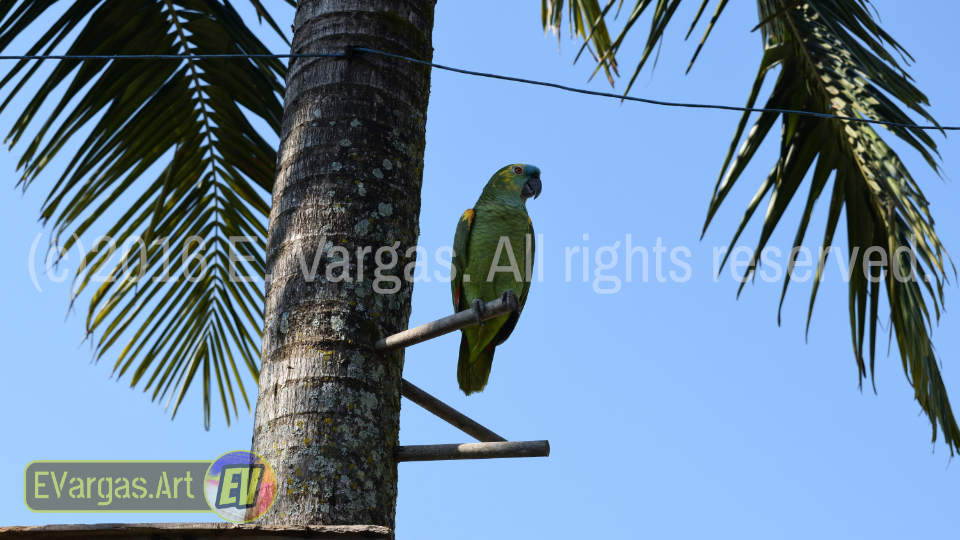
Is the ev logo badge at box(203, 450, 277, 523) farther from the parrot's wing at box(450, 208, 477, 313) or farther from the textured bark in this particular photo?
the parrot's wing at box(450, 208, 477, 313)

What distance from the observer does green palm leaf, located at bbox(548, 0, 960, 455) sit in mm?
3330

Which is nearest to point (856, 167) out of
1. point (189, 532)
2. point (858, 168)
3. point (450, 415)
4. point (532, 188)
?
point (858, 168)

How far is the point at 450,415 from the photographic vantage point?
103 inches

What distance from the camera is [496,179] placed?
4016 millimetres

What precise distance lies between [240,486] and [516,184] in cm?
229

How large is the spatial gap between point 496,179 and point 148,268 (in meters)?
2.02

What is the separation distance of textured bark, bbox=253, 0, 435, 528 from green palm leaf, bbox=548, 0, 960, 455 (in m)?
1.19

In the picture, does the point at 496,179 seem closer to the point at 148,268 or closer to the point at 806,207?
the point at 806,207

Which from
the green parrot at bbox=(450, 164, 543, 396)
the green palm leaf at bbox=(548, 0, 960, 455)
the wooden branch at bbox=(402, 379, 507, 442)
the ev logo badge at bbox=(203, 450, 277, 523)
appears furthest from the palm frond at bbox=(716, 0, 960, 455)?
the ev logo badge at bbox=(203, 450, 277, 523)

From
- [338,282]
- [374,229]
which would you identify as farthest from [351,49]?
[338,282]

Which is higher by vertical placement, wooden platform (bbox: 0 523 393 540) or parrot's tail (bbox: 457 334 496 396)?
parrot's tail (bbox: 457 334 496 396)

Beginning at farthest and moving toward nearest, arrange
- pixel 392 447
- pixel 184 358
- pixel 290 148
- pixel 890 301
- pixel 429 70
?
pixel 184 358 < pixel 890 301 < pixel 429 70 < pixel 290 148 < pixel 392 447

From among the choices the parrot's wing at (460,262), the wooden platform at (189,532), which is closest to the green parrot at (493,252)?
the parrot's wing at (460,262)

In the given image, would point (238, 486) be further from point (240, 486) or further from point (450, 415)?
point (450, 415)
